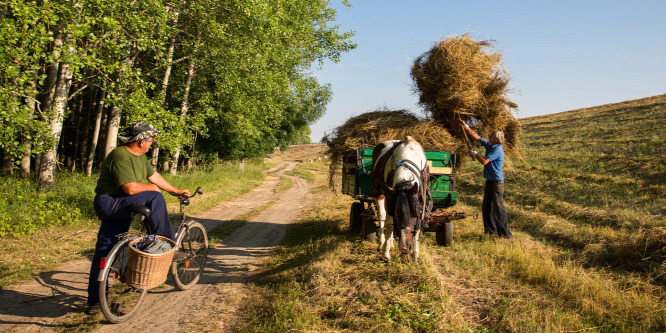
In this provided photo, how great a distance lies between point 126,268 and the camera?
3.74 metres

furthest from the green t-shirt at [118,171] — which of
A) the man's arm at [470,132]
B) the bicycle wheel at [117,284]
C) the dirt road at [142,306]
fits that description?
the man's arm at [470,132]

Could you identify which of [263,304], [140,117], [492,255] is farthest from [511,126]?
[140,117]

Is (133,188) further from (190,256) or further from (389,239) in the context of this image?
(389,239)

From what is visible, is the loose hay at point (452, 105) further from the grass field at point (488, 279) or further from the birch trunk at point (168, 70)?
the birch trunk at point (168, 70)

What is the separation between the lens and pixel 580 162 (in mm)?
15570

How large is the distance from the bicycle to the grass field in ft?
2.99

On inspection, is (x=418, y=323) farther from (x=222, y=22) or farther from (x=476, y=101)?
(x=222, y=22)

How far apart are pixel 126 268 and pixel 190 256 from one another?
1.11m

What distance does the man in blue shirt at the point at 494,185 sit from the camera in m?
6.82

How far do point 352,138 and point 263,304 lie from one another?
4081 mm

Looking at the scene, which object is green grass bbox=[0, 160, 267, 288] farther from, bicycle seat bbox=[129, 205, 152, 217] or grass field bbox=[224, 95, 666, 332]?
grass field bbox=[224, 95, 666, 332]

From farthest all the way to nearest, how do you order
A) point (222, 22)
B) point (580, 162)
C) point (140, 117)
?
point (580, 162) < point (222, 22) < point (140, 117)

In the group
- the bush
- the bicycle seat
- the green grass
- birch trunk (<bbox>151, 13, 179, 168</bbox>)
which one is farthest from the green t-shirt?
birch trunk (<bbox>151, 13, 179, 168</bbox>)

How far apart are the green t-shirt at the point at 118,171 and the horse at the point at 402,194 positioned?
2970mm
